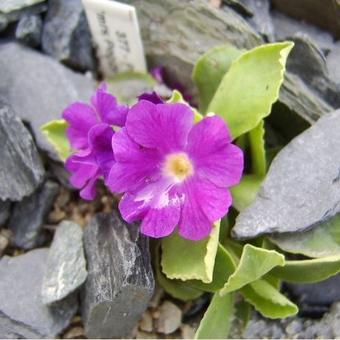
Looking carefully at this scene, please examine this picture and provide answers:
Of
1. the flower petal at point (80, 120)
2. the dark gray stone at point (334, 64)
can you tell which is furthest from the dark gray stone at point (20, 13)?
the dark gray stone at point (334, 64)

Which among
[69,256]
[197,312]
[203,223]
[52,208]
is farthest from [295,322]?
[52,208]

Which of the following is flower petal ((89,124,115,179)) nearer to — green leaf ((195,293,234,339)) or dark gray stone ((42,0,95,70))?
green leaf ((195,293,234,339))

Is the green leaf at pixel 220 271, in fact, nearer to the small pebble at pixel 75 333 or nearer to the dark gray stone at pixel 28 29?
the small pebble at pixel 75 333

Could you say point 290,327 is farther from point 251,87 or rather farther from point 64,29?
point 64,29

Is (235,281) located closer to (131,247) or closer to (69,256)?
(131,247)

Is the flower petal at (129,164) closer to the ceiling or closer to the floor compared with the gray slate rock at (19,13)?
closer to the ceiling

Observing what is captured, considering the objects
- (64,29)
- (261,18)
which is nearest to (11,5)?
(64,29)
